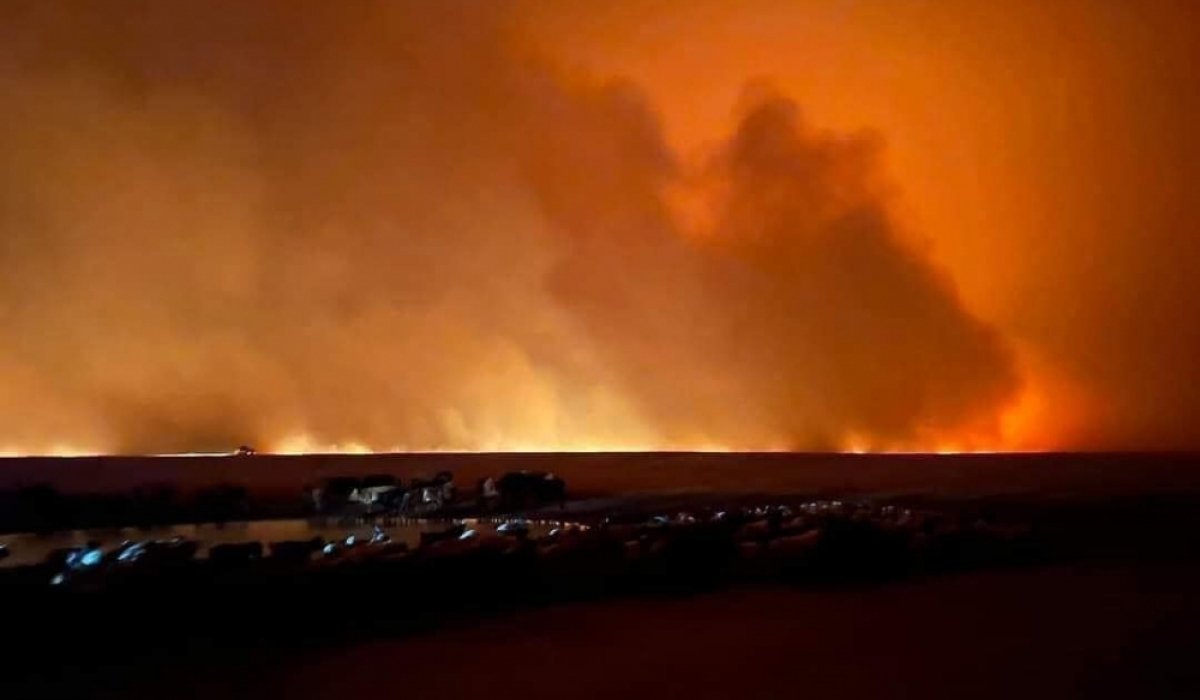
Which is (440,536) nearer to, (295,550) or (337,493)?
(295,550)

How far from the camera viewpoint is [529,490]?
10508mm

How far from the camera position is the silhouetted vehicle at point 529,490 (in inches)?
404

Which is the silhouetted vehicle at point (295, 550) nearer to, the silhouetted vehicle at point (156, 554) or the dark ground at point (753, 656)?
the silhouetted vehicle at point (156, 554)

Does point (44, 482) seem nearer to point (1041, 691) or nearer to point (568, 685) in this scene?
point (568, 685)

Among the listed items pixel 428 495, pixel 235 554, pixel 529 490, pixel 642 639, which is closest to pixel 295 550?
pixel 235 554

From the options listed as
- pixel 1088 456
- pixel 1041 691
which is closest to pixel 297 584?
pixel 1041 691

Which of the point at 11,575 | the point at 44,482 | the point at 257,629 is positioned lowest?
the point at 257,629

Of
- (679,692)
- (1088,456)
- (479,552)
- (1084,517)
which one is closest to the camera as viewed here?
(679,692)

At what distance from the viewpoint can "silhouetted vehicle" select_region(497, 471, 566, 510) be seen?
10.3 meters

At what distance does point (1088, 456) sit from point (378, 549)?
1006 centimetres

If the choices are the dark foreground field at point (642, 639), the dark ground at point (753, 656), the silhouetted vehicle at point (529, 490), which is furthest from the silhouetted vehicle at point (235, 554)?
the silhouetted vehicle at point (529, 490)

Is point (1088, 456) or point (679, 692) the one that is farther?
point (1088, 456)

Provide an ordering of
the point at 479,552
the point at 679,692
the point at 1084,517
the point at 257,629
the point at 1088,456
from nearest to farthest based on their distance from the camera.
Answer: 1. the point at 679,692
2. the point at 257,629
3. the point at 479,552
4. the point at 1084,517
5. the point at 1088,456

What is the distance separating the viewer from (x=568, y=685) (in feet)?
14.3
